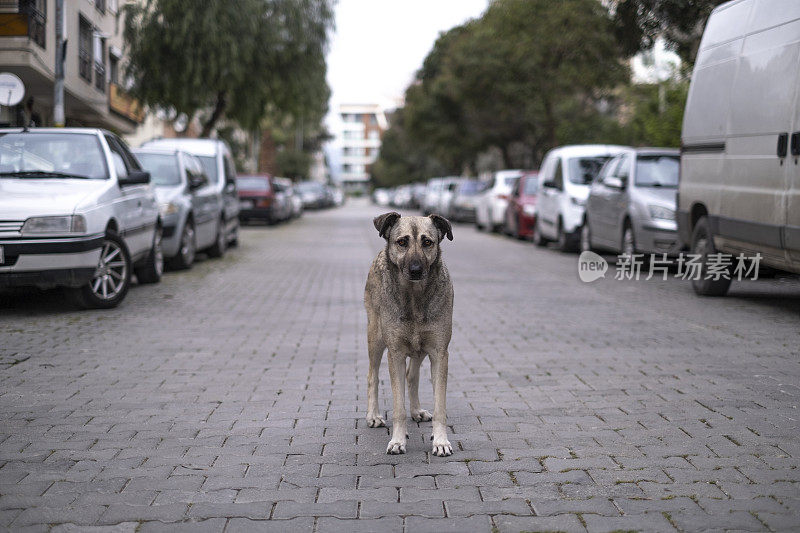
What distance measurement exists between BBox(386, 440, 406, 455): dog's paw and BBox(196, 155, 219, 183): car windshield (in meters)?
14.8

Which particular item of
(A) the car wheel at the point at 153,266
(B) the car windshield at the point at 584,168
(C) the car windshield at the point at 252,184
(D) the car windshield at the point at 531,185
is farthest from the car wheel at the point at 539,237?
(C) the car windshield at the point at 252,184

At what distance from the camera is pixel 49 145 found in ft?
35.1

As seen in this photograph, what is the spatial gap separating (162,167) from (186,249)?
1.56 meters

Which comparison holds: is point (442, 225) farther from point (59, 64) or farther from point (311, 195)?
point (311, 195)

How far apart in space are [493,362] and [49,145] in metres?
6.12

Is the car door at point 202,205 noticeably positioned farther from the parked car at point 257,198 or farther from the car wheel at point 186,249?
the parked car at point 257,198

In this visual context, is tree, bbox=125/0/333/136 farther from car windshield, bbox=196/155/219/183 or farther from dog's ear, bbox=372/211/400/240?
dog's ear, bbox=372/211/400/240

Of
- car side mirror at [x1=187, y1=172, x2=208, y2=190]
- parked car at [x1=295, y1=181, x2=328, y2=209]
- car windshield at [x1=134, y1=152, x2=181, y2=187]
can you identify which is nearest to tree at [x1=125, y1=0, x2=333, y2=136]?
car side mirror at [x1=187, y1=172, x2=208, y2=190]

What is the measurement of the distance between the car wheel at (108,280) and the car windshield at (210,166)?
8.61m

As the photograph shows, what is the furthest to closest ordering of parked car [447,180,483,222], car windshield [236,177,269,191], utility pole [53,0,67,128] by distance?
parked car [447,180,483,222]
car windshield [236,177,269,191]
utility pole [53,0,67,128]

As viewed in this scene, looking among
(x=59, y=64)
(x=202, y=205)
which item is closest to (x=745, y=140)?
(x=202, y=205)

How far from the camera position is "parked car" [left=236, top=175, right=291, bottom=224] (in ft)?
103

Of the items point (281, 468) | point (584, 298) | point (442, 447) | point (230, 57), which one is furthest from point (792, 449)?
point (230, 57)

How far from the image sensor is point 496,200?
2759 centimetres
